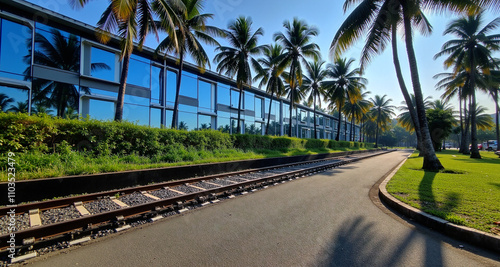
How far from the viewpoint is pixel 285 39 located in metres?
22.4

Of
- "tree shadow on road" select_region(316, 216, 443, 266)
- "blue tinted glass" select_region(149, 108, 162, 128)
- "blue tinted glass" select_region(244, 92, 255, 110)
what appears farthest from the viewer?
"blue tinted glass" select_region(244, 92, 255, 110)

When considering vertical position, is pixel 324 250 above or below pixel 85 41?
below

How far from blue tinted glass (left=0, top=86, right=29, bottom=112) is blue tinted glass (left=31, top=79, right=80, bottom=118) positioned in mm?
317

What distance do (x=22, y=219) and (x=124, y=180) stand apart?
8.02ft

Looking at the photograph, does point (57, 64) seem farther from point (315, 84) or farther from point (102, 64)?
point (315, 84)

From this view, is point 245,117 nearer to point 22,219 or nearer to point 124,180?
point 124,180

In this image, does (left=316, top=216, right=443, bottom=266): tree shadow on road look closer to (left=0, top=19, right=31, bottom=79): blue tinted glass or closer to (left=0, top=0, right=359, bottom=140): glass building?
(left=0, top=0, right=359, bottom=140): glass building

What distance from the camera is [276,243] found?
3199 mm

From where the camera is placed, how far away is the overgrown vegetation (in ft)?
19.0

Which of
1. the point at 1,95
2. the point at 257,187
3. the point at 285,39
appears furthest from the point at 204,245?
the point at 285,39

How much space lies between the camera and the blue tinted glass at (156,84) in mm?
17922

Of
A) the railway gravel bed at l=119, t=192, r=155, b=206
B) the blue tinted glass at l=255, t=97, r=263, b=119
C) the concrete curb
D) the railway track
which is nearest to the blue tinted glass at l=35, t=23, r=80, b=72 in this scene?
the railway track

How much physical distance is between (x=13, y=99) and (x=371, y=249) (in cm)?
1653

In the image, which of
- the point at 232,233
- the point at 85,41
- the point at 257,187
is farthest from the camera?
the point at 85,41
